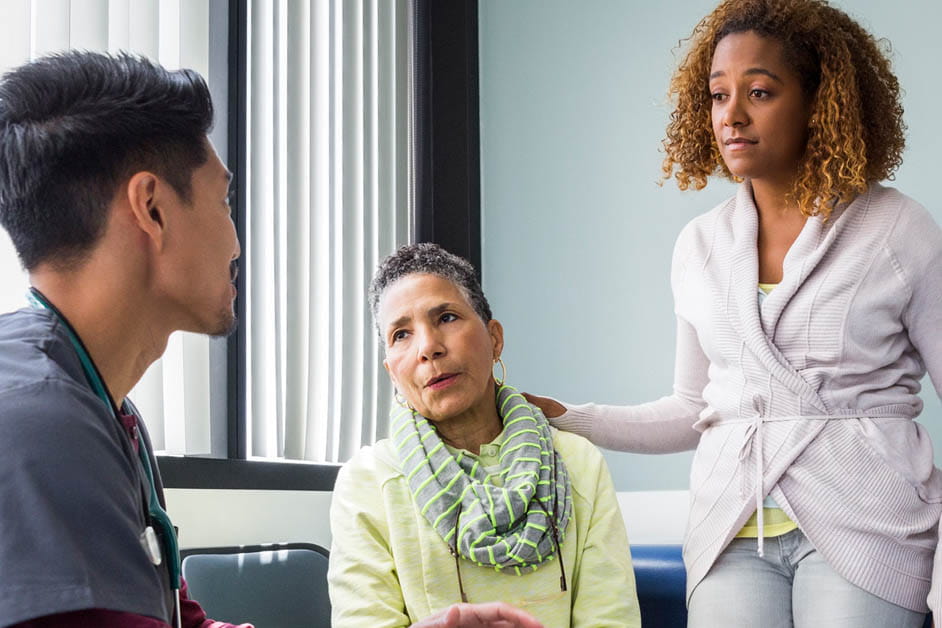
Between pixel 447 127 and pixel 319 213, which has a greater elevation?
pixel 447 127

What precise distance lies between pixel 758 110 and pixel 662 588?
37.9 inches

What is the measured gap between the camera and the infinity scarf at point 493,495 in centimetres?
184

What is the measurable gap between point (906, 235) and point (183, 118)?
126 centimetres

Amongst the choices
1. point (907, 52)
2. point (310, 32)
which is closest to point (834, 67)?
point (907, 52)

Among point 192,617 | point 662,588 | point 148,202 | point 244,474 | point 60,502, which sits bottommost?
point 662,588

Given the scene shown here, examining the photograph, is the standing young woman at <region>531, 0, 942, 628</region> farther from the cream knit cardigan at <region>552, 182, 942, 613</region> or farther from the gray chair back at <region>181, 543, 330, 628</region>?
the gray chair back at <region>181, 543, 330, 628</region>

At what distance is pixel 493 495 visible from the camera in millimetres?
1896

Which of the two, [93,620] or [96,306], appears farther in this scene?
[96,306]

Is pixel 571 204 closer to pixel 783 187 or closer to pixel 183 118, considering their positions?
pixel 783 187

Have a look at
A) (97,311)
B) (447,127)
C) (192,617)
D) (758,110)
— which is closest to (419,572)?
(192,617)

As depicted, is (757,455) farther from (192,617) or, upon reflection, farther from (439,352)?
(192,617)

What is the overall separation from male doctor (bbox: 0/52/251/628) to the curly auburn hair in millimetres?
1130

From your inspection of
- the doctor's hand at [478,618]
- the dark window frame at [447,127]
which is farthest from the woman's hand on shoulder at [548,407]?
the dark window frame at [447,127]

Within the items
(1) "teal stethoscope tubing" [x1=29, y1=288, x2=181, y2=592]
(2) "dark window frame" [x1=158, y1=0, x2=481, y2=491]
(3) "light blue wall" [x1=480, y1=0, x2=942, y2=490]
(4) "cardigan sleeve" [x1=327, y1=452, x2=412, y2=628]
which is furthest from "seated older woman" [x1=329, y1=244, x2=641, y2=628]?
(2) "dark window frame" [x1=158, y1=0, x2=481, y2=491]
